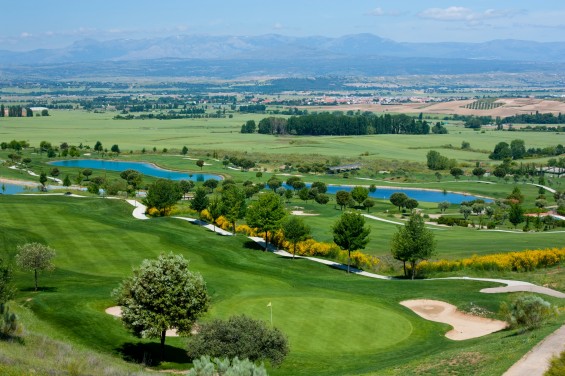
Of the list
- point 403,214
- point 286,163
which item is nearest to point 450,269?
point 403,214

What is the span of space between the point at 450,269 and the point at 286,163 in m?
87.4

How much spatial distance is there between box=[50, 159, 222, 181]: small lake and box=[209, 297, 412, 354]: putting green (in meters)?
82.9

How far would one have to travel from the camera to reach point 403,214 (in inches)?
3585

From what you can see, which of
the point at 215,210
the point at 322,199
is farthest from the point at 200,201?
the point at 322,199

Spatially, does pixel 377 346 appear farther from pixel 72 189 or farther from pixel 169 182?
pixel 72 189

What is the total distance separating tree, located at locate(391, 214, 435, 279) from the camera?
186 feet

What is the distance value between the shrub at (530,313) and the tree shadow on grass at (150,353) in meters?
16.3

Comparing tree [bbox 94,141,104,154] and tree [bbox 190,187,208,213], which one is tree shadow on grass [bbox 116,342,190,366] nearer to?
tree [bbox 190,187,208,213]

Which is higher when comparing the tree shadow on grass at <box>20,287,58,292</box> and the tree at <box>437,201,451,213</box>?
the tree shadow on grass at <box>20,287,58,292</box>

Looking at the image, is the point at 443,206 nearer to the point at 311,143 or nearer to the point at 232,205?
the point at 232,205

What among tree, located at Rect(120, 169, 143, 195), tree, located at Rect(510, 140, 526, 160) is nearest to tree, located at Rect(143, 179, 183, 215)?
tree, located at Rect(120, 169, 143, 195)

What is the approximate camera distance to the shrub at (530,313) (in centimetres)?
3522

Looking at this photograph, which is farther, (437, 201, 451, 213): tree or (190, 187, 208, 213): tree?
(437, 201, 451, 213): tree

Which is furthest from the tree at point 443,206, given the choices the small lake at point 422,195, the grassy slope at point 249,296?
the grassy slope at point 249,296
